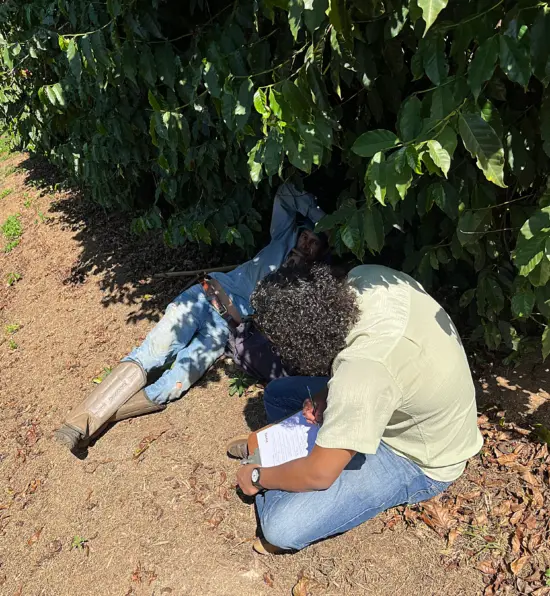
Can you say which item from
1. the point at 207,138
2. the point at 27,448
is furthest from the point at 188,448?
the point at 207,138

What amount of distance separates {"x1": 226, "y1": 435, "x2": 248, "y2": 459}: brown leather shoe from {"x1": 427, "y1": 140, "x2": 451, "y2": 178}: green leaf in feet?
7.05

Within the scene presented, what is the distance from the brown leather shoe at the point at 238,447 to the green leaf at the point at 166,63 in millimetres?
2034

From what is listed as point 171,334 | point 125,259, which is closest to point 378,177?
point 171,334

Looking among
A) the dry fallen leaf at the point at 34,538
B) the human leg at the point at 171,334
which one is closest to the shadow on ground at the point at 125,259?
the human leg at the point at 171,334

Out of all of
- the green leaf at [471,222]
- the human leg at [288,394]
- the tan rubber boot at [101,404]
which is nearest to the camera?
the green leaf at [471,222]

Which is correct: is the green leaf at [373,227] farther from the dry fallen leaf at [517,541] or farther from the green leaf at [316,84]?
the dry fallen leaf at [517,541]

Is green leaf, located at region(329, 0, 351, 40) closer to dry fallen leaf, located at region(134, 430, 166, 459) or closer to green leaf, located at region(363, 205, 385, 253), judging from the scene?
green leaf, located at region(363, 205, 385, 253)

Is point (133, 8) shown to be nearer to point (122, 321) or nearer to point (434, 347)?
point (434, 347)

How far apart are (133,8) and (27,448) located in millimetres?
2931

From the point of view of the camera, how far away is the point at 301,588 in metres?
2.58

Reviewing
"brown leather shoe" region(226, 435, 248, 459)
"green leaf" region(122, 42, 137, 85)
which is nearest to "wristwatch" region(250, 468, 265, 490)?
"brown leather shoe" region(226, 435, 248, 459)

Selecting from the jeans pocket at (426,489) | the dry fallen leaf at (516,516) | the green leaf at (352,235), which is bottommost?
the dry fallen leaf at (516,516)

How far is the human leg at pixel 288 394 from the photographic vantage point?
302 centimetres

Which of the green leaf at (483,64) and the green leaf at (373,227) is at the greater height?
the green leaf at (483,64)
